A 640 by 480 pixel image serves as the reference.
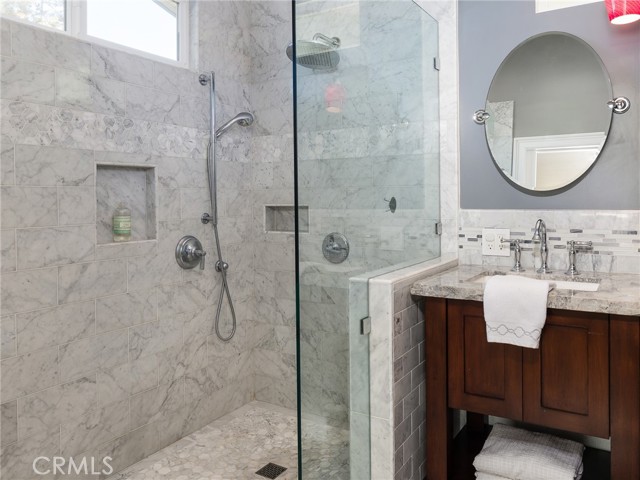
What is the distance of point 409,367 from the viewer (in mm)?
1959

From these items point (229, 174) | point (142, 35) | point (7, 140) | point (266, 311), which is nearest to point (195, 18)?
point (142, 35)

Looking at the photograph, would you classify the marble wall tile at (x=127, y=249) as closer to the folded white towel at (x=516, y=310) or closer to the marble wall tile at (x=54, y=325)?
the marble wall tile at (x=54, y=325)

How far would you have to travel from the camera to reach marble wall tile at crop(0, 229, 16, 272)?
1.95m

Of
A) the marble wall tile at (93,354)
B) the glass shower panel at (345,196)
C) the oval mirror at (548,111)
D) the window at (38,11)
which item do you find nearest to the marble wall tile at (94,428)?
the marble wall tile at (93,354)

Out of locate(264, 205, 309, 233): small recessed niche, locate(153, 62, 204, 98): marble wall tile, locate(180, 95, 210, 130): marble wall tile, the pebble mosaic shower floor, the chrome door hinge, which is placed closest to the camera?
the chrome door hinge

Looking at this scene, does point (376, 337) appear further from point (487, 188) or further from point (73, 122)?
point (73, 122)

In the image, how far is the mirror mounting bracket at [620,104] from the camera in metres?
2.12

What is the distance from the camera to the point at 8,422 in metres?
1.95

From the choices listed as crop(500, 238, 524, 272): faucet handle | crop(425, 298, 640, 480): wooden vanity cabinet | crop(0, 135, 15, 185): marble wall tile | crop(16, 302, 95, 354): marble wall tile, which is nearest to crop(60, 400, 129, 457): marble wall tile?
crop(16, 302, 95, 354): marble wall tile

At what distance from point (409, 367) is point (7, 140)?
1.87m

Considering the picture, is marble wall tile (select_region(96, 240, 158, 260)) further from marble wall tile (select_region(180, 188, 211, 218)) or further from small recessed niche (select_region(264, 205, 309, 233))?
small recessed niche (select_region(264, 205, 309, 233))

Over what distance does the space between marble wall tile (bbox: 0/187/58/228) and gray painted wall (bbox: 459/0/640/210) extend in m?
1.96

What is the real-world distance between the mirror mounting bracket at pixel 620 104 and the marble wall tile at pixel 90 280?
2.41 meters

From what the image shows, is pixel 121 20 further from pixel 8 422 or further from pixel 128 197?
pixel 8 422
